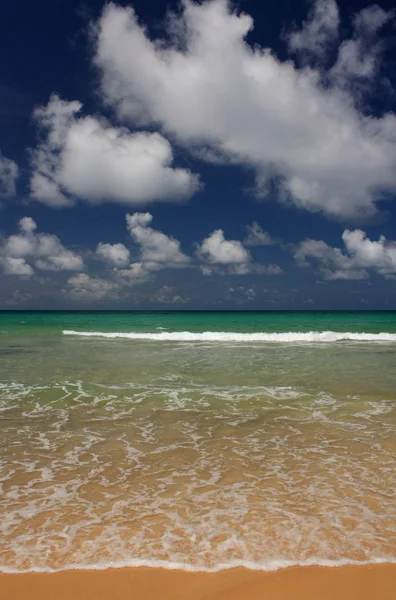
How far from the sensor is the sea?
12.5 ft

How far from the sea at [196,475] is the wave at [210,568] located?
0.01 meters

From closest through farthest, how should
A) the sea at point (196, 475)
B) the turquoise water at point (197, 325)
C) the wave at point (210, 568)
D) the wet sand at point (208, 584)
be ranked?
the wet sand at point (208, 584) < the wave at point (210, 568) < the sea at point (196, 475) < the turquoise water at point (197, 325)

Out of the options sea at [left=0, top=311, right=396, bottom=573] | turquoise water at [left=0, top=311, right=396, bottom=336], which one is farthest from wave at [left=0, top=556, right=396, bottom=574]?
turquoise water at [left=0, top=311, right=396, bottom=336]

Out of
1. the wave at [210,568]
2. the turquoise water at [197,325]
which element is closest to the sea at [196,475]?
the wave at [210,568]

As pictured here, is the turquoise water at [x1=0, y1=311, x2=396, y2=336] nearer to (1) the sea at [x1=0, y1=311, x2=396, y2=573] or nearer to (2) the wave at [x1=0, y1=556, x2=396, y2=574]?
(1) the sea at [x1=0, y1=311, x2=396, y2=573]

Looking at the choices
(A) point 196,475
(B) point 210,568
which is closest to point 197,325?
(A) point 196,475

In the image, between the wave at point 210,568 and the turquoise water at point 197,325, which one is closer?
the wave at point 210,568

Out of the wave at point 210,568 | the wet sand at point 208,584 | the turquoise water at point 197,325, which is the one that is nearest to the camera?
the wet sand at point 208,584

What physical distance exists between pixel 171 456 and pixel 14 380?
858 centimetres

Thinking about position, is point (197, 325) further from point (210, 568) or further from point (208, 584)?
point (208, 584)

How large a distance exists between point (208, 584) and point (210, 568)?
0.19 m

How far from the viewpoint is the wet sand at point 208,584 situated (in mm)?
3230

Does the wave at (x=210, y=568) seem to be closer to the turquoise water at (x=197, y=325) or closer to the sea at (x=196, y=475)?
the sea at (x=196, y=475)

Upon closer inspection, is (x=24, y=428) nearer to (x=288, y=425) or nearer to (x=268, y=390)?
(x=288, y=425)
